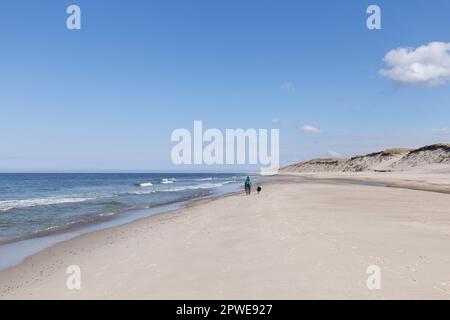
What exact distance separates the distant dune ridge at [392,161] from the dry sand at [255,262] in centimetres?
8569

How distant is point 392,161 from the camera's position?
393 feet

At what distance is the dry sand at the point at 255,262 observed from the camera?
7883mm

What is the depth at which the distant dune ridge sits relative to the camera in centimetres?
9700

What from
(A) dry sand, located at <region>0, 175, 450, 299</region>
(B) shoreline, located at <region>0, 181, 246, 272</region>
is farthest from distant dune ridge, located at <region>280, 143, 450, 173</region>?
(B) shoreline, located at <region>0, 181, 246, 272</region>

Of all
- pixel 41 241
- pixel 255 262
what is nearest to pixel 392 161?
pixel 41 241

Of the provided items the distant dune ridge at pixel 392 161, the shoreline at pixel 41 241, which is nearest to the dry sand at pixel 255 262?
the shoreline at pixel 41 241

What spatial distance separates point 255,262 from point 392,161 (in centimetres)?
12128

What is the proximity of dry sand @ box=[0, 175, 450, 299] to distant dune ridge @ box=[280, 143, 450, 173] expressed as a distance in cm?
8569

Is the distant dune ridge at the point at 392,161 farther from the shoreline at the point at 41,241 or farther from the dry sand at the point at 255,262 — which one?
the shoreline at the point at 41,241

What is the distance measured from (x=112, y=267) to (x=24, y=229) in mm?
12710

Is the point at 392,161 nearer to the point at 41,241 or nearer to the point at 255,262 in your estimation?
the point at 41,241

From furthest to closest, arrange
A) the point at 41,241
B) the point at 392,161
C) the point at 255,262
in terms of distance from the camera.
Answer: the point at 392,161, the point at 41,241, the point at 255,262

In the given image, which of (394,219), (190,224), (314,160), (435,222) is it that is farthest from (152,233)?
(314,160)

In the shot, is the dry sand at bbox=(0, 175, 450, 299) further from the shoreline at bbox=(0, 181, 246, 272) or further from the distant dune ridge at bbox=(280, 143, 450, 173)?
the distant dune ridge at bbox=(280, 143, 450, 173)
